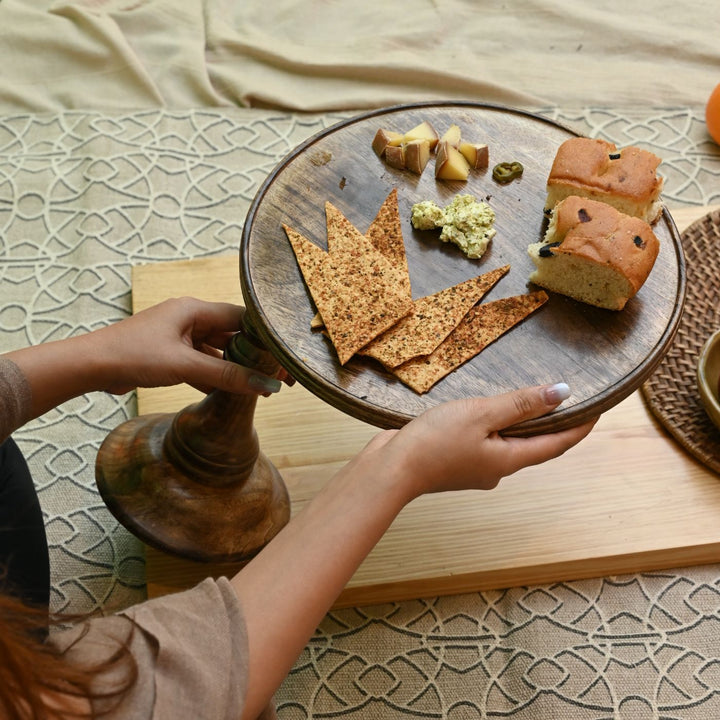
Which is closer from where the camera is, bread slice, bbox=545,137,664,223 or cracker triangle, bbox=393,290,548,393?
cracker triangle, bbox=393,290,548,393

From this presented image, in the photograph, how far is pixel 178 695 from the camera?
80 centimetres

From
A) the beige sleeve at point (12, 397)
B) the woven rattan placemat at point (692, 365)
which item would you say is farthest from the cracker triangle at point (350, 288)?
the woven rattan placemat at point (692, 365)

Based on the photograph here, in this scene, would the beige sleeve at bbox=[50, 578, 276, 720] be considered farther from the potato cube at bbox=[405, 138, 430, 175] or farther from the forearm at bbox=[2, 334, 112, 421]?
the potato cube at bbox=[405, 138, 430, 175]

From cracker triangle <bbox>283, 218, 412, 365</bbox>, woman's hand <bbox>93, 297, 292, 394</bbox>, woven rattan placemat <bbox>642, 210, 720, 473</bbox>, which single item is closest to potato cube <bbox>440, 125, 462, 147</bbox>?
cracker triangle <bbox>283, 218, 412, 365</bbox>

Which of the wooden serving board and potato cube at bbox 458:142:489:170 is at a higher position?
potato cube at bbox 458:142:489:170

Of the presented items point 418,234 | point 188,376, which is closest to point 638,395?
point 418,234

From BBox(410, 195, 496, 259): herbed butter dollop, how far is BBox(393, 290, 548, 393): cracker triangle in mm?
91

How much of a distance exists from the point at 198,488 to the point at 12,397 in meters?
0.36

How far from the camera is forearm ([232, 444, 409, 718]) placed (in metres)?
0.87

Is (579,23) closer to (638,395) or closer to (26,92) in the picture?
(638,395)

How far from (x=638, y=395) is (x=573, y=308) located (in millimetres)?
555

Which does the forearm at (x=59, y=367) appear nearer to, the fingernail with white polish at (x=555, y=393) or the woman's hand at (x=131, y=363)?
the woman's hand at (x=131, y=363)

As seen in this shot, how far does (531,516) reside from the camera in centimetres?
147


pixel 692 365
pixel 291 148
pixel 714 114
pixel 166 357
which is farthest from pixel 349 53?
pixel 166 357
